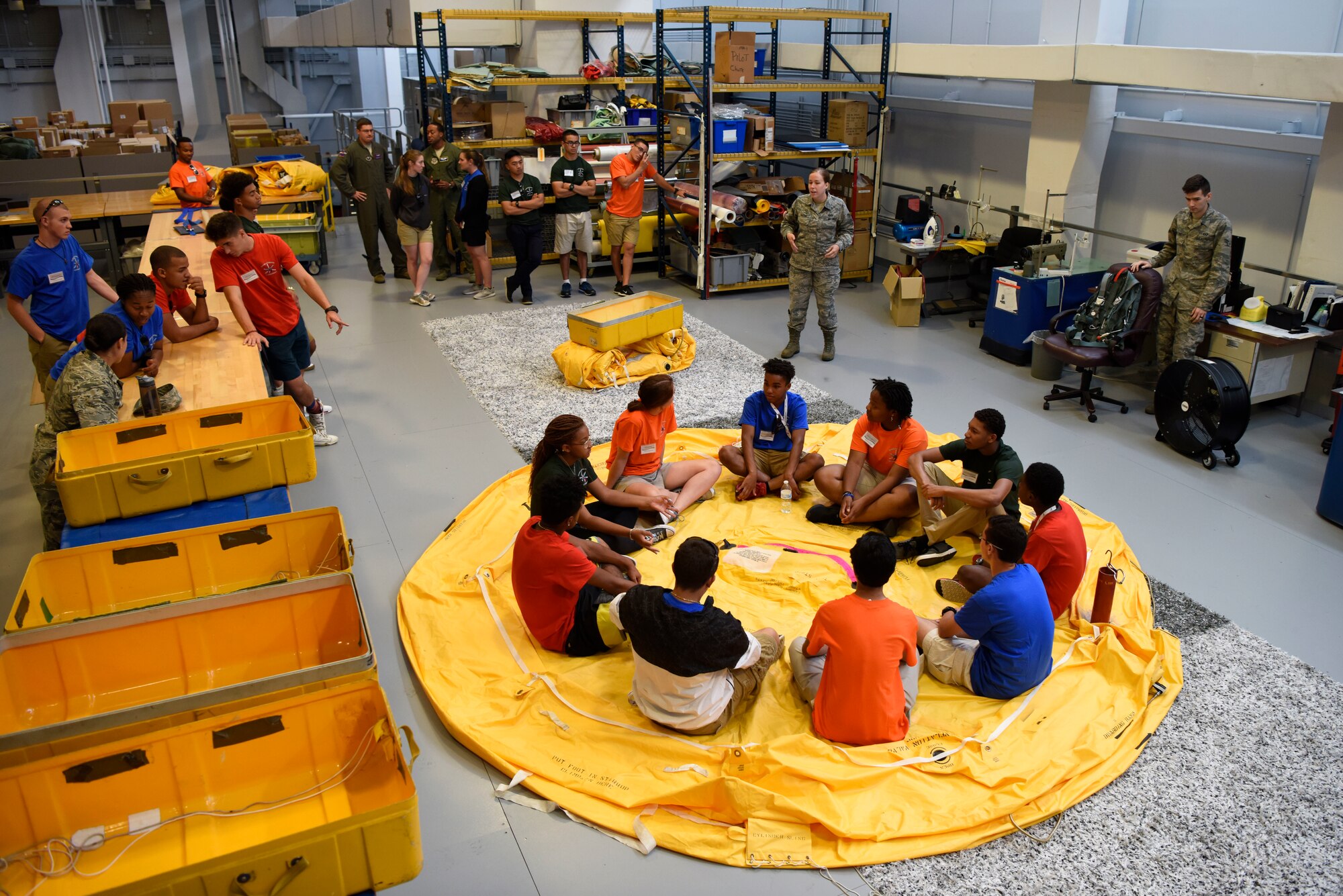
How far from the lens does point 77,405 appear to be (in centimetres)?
436

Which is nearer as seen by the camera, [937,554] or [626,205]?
[937,554]

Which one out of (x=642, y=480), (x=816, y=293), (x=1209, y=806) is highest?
(x=816, y=293)

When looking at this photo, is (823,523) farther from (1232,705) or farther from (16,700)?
(16,700)

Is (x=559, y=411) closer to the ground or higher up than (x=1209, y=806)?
higher up

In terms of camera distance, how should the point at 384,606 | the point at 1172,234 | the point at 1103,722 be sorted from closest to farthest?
the point at 1103,722, the point at 384,606, the point at 1172,234

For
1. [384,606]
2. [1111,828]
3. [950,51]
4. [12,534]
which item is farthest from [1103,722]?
[950,51]

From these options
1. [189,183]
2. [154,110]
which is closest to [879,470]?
[189,183]

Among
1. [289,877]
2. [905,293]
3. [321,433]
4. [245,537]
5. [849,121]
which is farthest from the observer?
[849,121]

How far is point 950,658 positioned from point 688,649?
48.0 inches

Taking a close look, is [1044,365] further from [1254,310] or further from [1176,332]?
[1254,310]

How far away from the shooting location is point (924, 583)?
189 inches

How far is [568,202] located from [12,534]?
18.9 feet

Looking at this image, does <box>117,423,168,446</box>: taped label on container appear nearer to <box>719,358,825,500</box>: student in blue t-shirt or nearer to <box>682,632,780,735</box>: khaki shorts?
<box>682,632,780,735</box>: khaki shorts

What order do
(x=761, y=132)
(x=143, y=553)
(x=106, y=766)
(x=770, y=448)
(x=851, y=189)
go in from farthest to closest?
(x=851, y=189) < (x=761, y=132) < (x=770, y=448) < (x=143, y=553) < (x=106, y=766)
